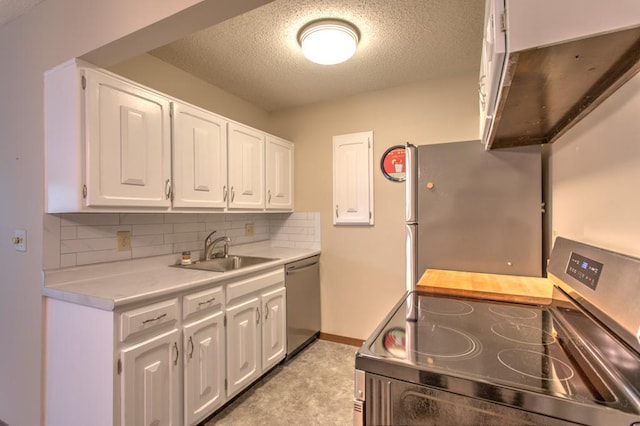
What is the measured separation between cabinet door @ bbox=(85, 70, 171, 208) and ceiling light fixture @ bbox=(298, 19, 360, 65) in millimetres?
995

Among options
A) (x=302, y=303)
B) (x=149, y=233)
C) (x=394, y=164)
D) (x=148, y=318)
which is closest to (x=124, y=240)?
(x=149, y=233)

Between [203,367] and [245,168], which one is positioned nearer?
[203,367]

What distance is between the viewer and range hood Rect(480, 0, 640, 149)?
66 centimetres

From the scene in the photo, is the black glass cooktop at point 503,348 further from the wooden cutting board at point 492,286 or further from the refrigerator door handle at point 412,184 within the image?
the refrigerator door handle at point 412,184

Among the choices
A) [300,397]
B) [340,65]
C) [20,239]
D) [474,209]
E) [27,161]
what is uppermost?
[340,65]

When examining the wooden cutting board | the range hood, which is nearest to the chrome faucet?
the wooden cutting board

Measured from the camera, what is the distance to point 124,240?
1.98 metres

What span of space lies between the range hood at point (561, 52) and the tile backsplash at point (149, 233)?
2.17 m

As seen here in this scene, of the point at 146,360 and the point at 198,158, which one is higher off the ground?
the point at 198,158

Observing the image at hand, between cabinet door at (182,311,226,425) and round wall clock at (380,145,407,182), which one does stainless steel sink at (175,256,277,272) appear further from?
round wall clock at (380,145,407,182)

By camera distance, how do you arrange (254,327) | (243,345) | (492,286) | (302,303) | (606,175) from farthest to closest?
(302,303) < (254,327) < (243,345) < (492,286) < (606,175)

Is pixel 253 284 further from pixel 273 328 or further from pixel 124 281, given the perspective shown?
pixel 124 281

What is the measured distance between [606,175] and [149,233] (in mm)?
2493

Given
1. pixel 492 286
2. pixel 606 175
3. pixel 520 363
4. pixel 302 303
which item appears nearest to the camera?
pixel 520 363
